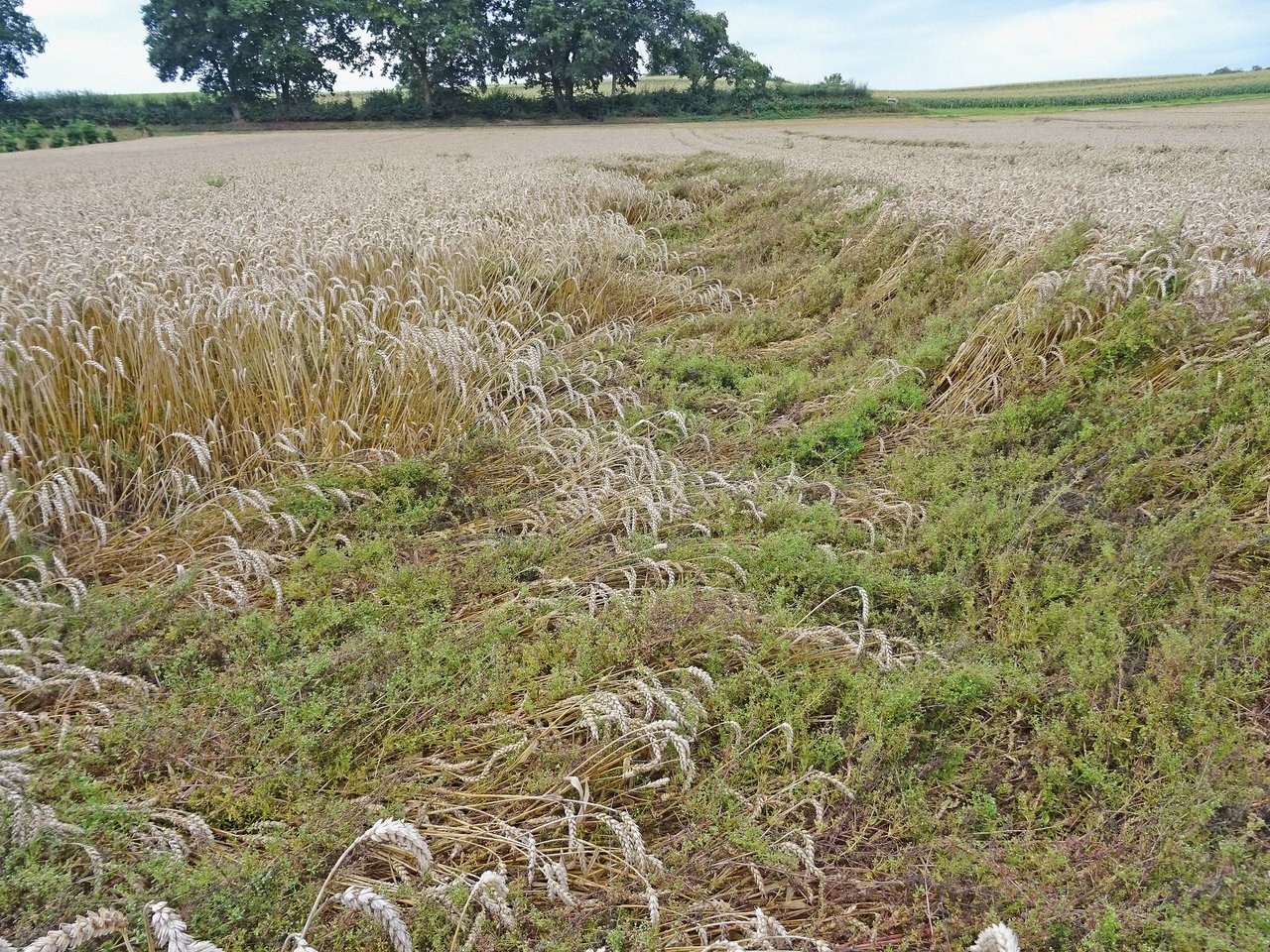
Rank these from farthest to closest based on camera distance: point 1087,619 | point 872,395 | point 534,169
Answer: point 534,169 < point 872,395 < point 1087,619

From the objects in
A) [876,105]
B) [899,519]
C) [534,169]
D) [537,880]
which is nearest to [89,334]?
[537,880]

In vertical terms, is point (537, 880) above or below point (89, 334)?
below

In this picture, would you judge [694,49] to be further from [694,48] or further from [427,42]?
[427,42]

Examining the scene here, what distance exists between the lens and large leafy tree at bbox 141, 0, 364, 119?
1766 inches

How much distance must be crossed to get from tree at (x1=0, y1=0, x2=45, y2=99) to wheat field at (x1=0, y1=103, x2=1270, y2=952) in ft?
201

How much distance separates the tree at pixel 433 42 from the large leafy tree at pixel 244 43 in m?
3.82

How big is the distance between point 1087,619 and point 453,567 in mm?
2778

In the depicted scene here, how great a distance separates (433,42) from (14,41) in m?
30.4

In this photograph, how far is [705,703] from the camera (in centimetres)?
247

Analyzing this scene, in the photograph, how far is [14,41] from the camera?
155 feet

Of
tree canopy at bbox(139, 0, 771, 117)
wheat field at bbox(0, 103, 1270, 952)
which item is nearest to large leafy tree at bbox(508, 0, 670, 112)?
tree canopy at bbox(139, 0, 771, 117)

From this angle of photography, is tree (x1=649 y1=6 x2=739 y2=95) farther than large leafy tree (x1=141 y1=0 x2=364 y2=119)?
Yes

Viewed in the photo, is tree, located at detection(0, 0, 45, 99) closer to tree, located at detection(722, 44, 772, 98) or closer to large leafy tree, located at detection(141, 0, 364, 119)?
large leafy tree, located at detection(141, 0, 364, 119)

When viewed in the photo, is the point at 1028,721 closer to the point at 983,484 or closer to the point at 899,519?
the point at 899,519
